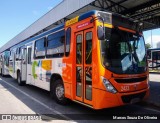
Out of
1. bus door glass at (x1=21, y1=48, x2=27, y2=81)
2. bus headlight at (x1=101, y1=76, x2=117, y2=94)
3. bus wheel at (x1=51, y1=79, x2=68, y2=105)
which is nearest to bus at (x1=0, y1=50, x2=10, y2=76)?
bus door glass at (x1=21, y1=48, x2=27, y2=81)

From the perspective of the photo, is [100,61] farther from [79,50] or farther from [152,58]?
[152,58]

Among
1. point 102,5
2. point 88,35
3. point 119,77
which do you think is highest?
point 102,5

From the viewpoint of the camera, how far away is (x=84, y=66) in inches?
268

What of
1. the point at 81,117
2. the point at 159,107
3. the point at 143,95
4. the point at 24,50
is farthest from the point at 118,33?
the point at 24,50

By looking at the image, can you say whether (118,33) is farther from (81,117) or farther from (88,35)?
(81,117)

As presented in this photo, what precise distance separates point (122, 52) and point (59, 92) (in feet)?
10.3

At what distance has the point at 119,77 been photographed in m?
6.30

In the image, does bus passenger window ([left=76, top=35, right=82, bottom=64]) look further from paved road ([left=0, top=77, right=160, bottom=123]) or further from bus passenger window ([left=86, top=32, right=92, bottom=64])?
paved road ([left=0, top=77, right=160, bottom=123])

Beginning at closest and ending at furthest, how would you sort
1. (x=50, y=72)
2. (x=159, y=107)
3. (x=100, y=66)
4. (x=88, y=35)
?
(x=100, y=66) → (x=88, y=35) → (x=159, y=107) → (x=50, y=72)

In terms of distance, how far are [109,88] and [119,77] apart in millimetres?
457

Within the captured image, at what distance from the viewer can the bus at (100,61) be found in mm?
6156

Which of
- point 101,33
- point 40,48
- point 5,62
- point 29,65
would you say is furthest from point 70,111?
point 5,62

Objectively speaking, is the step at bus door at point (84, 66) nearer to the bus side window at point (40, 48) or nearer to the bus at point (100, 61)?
the bus at point (100, 61)

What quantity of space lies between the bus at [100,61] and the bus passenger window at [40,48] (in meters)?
1.74
